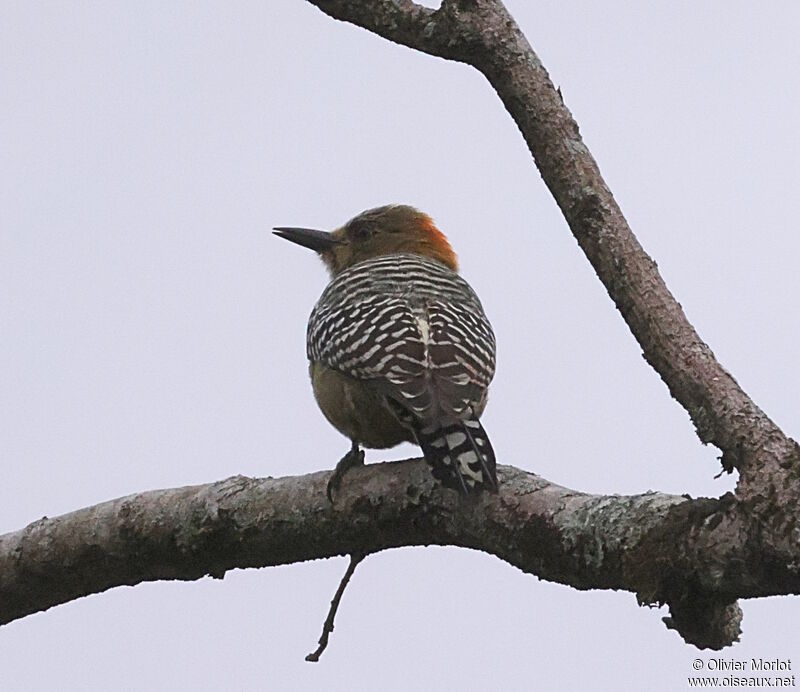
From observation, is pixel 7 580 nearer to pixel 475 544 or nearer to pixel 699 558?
pixel 475 544

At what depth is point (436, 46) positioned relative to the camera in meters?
4.91

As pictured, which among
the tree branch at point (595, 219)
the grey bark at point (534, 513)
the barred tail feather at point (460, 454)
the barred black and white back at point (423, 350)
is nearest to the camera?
the grey bark at point (534, 513)

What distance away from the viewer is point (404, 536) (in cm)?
447

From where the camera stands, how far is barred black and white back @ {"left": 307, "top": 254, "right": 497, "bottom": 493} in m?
4.77

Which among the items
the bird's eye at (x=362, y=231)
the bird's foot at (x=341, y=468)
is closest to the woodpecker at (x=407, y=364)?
the bird's foot at (x=341, y=468)

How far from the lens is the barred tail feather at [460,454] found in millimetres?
4262

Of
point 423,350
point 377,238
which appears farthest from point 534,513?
point 377,238

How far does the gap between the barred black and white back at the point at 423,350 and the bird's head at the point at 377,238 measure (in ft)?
3.09

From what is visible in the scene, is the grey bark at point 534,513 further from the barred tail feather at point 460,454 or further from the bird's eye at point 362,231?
the bird's eye at point 362,231

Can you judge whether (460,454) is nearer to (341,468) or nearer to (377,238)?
(341,468)

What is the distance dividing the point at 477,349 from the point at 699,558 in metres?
2.46

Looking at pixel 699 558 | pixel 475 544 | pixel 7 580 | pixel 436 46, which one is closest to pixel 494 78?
pixel 436 46

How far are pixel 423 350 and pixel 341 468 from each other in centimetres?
116

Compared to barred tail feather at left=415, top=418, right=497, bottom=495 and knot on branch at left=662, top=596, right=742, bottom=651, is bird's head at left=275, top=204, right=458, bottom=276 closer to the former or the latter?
barred tail feather at left=415, top=418, right=497, bottom=495
